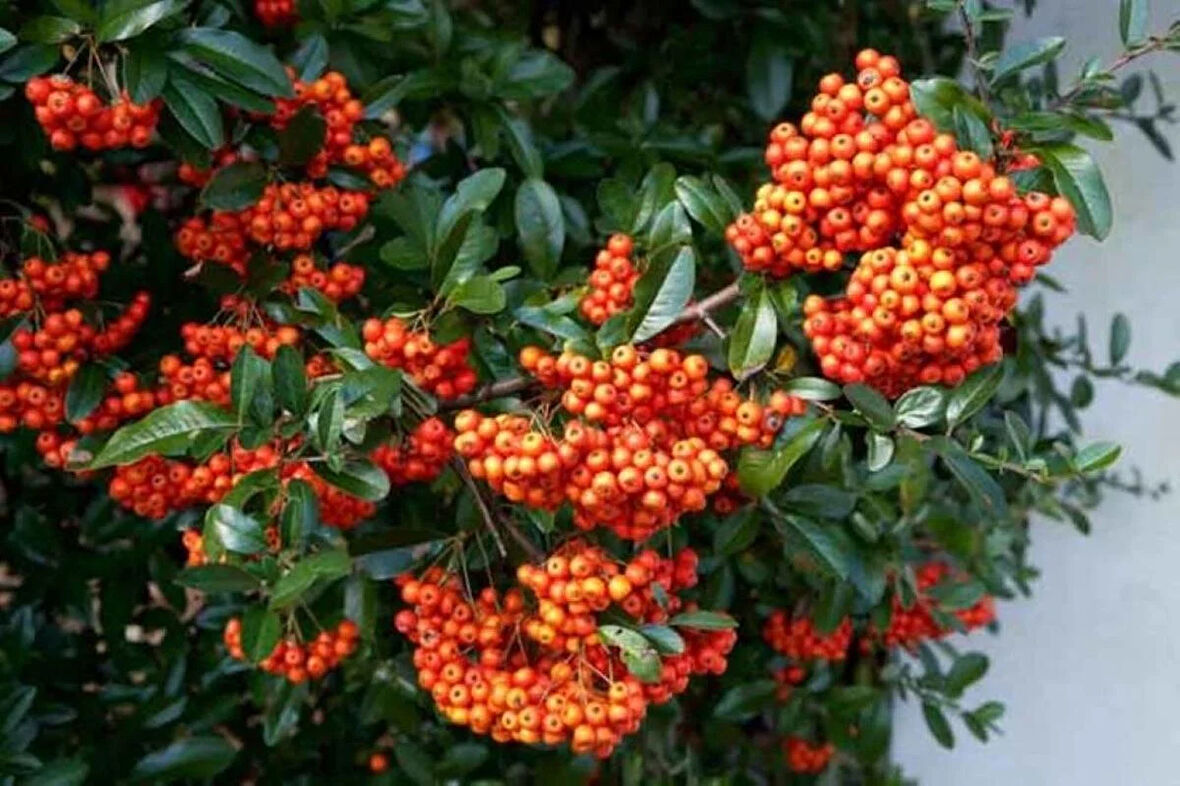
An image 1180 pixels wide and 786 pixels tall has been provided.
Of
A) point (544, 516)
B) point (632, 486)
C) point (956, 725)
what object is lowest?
point (956, 725)

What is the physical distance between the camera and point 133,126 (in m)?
1.32

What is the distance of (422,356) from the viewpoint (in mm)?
1276

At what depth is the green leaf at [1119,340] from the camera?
215cm

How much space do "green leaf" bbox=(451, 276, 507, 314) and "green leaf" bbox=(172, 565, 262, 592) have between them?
323 millimetres

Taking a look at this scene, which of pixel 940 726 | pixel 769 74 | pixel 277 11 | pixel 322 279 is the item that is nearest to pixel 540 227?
pixel 322 279

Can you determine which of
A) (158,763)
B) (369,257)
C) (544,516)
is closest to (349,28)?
(369,257)

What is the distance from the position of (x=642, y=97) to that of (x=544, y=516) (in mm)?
1093

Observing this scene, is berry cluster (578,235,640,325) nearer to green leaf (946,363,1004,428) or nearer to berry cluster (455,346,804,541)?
berry cluster (455,346,804,541)

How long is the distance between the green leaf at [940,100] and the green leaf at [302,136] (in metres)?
0.60

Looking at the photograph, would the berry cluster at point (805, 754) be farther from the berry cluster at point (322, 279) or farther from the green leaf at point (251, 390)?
the green leaf at point (251, 390)

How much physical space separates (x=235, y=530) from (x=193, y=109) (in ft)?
1.37

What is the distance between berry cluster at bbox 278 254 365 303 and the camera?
4.74 ft

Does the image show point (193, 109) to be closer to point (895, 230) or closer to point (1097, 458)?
point (895, 230)

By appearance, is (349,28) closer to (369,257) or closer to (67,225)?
(369,257)
